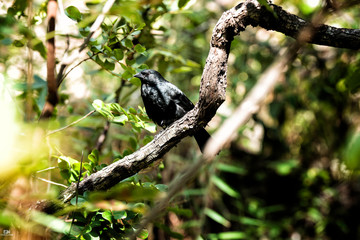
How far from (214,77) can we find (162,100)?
1455mm

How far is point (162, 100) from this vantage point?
9.84 feet

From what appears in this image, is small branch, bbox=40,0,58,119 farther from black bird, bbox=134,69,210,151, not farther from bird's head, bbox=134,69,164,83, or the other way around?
bird's head, bbox=134,69,164,83

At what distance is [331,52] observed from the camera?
4.52 meters

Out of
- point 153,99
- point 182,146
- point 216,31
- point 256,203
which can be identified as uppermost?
point 216,31

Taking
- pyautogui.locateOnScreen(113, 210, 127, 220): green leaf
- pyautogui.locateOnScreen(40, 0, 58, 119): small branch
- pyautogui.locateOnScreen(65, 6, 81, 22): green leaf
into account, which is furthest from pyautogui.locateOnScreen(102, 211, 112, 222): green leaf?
pyautogui.locateOnScreen(65, 6, 81, 22): green leaf

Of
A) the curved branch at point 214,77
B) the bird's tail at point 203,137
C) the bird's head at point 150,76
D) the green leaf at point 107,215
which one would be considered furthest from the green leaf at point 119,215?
the bird's head at point 150,76

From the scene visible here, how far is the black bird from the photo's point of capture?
9.38 ft

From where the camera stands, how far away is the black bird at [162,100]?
286cm

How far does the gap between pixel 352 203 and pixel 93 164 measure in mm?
3941

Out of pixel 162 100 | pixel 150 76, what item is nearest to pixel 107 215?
pixel 162 100

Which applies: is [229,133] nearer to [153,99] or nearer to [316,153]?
[153,99]

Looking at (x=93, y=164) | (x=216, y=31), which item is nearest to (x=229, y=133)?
(x=216, y=31)

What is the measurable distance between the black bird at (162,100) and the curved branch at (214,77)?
1.12 metres

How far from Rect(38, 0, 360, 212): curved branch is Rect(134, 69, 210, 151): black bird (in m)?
1.12
